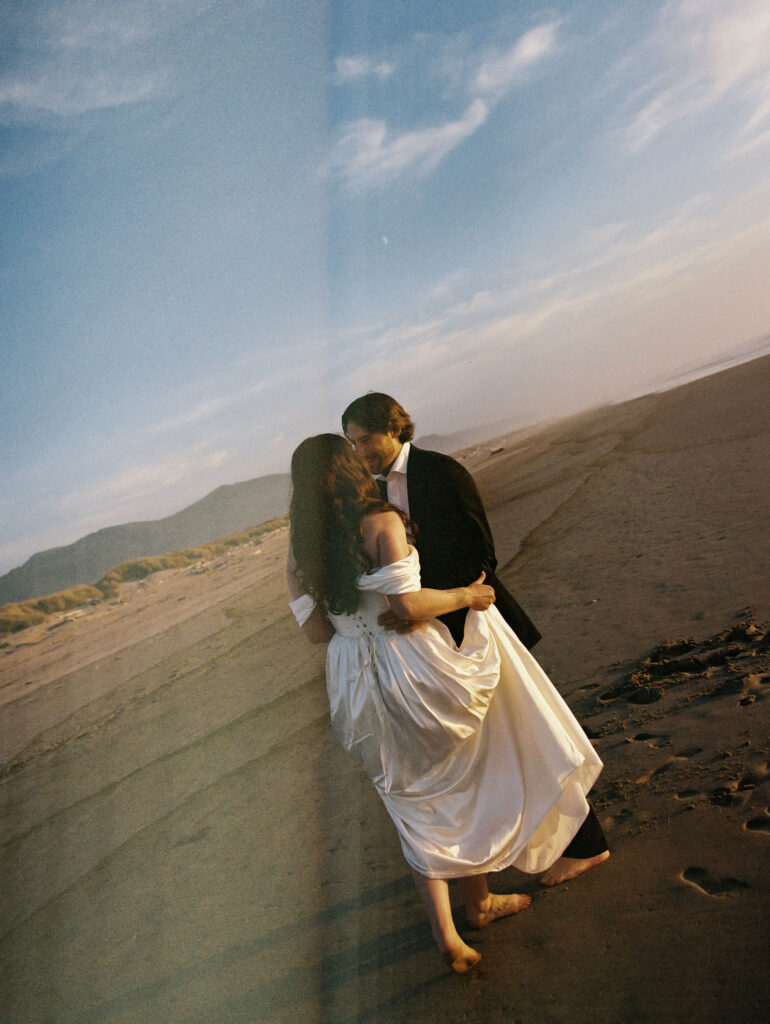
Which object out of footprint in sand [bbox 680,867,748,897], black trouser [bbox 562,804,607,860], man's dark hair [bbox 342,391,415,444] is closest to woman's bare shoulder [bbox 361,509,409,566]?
man's dark hair [bbox 342,391,415,444]

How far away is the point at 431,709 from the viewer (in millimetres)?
2705

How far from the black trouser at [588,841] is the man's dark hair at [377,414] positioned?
5.66 ft

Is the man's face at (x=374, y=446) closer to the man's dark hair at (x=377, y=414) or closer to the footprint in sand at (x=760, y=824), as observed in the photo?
the man's dark hair at (x=377, y=414)

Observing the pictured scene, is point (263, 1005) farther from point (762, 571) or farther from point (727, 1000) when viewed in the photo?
point (762, 571)

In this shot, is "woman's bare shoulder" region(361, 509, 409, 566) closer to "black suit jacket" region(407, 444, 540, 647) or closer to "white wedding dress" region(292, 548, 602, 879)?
"white wedding dress" region(292, 548, 602, 879)

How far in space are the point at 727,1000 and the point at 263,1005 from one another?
1841mm

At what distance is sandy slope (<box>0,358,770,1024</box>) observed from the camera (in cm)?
263

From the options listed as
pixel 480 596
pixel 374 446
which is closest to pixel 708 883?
pixel 480 596

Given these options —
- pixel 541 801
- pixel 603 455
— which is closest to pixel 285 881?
pixel 541 801

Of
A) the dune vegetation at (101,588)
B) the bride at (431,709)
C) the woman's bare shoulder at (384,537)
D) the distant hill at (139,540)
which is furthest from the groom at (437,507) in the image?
the dune vegetation at (101,588)

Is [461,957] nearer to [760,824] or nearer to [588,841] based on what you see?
[588,841]

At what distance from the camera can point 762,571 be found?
5934mm

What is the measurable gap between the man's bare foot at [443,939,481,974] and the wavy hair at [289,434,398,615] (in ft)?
4.19

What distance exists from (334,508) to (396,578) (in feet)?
1.08
